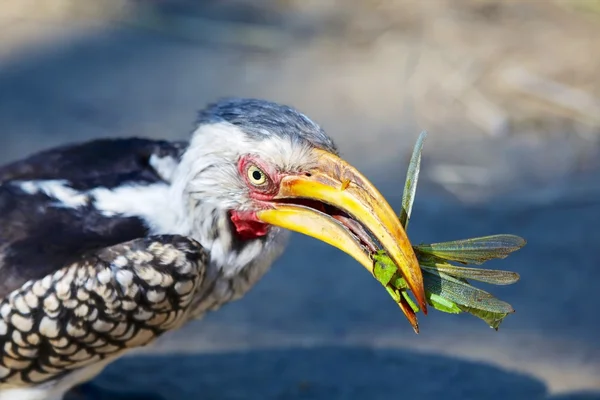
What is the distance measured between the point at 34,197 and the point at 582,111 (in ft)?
14.6

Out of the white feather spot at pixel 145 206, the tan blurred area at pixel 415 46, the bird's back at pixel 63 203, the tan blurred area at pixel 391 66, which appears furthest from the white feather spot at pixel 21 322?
the tan blurred area at pixel 415 46

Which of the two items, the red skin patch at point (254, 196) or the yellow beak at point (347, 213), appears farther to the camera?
the red skin patch at point (254, 196)

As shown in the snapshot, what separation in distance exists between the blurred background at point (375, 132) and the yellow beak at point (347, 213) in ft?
5.43

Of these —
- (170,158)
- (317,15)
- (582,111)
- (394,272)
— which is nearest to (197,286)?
(170,158)

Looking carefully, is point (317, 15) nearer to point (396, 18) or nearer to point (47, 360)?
point (396, 18)

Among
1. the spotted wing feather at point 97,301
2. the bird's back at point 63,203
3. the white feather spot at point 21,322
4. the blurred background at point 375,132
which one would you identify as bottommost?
the white feather spot at point 21,322

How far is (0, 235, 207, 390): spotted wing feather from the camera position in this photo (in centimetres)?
391

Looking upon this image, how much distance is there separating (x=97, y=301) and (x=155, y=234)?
1.26 ft

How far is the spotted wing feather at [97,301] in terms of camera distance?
154 inches

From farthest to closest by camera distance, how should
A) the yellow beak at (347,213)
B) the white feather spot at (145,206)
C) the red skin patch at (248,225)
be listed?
1. the white feather spot at (145,206)
2. the red skin patch at (248,225)
3. the yellow beak at (347,213)

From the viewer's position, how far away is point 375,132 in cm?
716

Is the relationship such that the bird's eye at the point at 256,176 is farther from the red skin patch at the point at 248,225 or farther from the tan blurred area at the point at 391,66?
the tan blurred area at the point at 391,66

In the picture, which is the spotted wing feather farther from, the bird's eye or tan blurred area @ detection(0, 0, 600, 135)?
tan blurred area @ detection(0, 0, 600, 135)

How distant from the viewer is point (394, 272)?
140 inches
